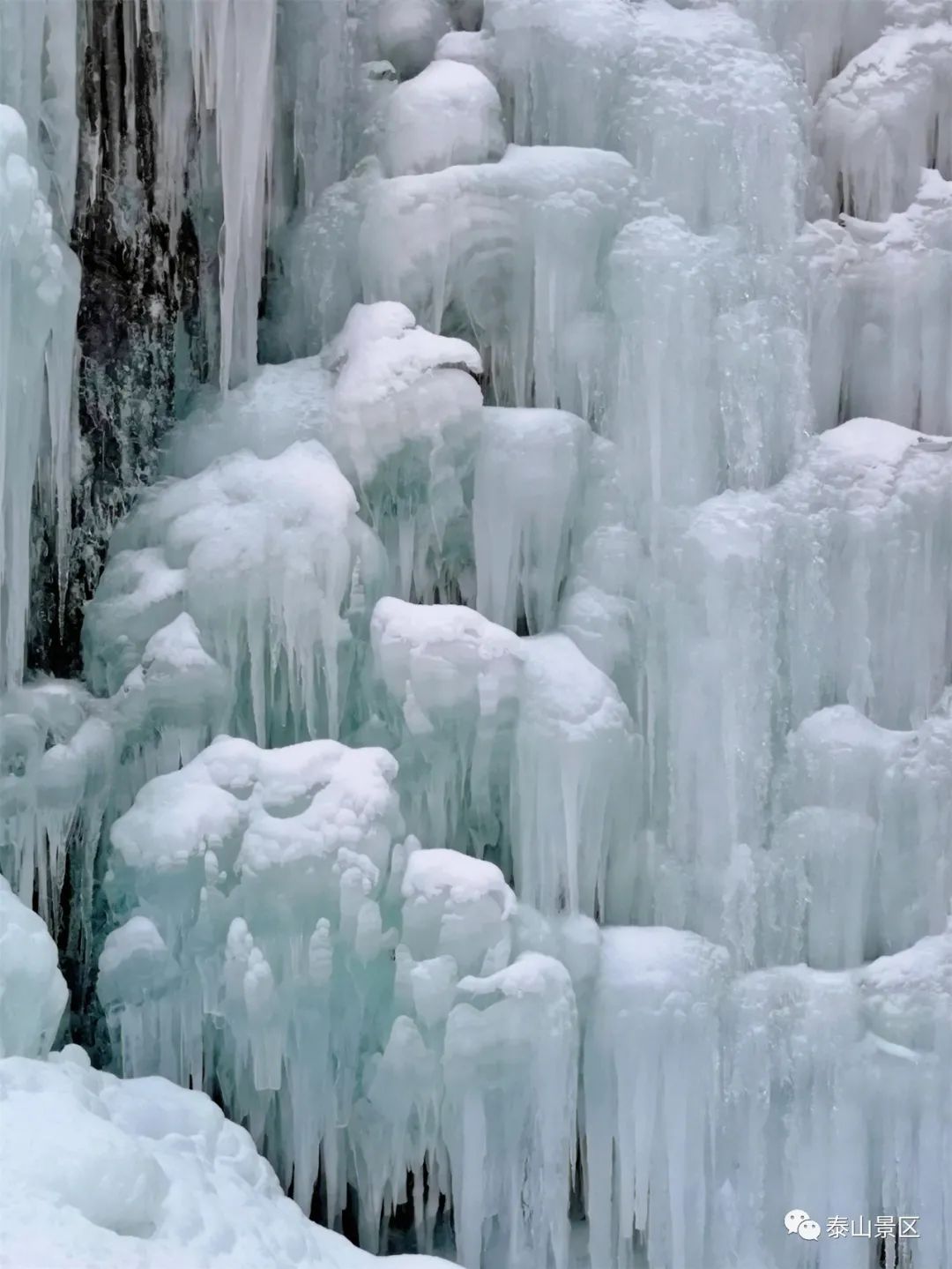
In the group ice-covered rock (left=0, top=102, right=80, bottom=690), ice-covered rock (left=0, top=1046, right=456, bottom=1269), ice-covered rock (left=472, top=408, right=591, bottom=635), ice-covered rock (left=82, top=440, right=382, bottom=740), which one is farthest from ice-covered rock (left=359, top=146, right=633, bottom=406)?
ice-covered rock (left=0, top=1046, right=456, bottom=1269)

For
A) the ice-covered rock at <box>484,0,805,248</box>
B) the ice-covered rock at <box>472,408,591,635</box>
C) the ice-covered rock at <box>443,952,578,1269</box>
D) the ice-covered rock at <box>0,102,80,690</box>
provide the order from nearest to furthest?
the ice-covered rock at <box>0,102,80,690</box> → the ice-covered rock at <box>443,952,578,1269</box> → the ice-covered rock at <box>472,408,591,635</box> → the ice-covered rock at <box>484,0,805,248</box>

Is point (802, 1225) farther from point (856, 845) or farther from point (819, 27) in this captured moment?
point (819, 27)

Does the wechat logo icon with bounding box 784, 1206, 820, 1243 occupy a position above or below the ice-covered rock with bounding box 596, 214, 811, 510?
below

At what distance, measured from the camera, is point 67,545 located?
18.8 feet

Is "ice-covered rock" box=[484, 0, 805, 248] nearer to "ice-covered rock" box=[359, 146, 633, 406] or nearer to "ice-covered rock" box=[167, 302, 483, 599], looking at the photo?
"ice-covered rock" box=[359, 146, 633, 406]

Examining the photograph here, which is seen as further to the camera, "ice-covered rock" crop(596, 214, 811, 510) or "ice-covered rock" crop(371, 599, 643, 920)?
"ice-covered rock" crop(596, 214, 811, 510)

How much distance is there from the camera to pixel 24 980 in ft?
14.3

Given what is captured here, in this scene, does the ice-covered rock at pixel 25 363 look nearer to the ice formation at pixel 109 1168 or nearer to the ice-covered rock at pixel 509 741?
the ice formation at pixel 109 1168

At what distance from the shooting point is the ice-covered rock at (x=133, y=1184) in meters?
3.70

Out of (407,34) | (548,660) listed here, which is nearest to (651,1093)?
(548,660)

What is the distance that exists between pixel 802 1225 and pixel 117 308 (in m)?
4.08

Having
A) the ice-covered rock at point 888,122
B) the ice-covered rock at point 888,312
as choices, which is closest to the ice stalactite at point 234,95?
the ice-covered rock at point 888,312

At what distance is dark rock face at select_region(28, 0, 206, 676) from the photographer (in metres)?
5.79

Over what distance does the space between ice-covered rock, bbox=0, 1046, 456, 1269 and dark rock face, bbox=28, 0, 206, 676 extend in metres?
1.70
